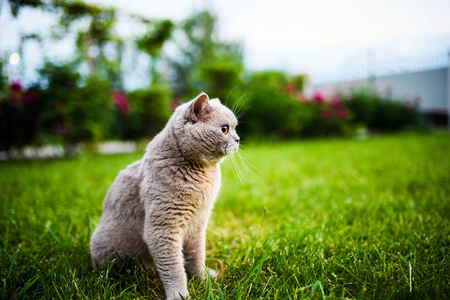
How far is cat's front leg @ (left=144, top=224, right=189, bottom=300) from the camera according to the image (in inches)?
42.3

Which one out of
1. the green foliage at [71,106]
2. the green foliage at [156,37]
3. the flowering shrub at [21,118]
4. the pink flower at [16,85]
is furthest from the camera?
the green foliage at [156,37]

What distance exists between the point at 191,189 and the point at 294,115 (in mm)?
6293

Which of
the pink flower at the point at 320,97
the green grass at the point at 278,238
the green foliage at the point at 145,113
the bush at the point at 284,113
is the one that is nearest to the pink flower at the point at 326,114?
the bush at the point at 284,113

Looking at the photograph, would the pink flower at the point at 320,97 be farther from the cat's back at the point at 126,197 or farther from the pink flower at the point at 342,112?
the cat's back at the point at 126,197

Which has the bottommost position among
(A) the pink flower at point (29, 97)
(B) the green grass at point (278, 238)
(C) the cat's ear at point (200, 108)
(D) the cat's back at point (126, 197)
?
(B) the green grass at point (278, 238)

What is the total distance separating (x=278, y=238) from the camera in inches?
Result: 60.2

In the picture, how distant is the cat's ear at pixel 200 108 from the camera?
113cm

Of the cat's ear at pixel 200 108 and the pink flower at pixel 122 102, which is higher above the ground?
the pink flower at pixel 122 102

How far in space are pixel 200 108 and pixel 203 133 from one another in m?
0.12

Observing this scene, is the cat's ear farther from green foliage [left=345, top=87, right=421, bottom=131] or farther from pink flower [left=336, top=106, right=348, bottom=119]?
green foliage [left=345, top=87, right=421, bottom=131]

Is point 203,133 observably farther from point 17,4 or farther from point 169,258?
point 17,4

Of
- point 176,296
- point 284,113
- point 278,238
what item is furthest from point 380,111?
point 176,296

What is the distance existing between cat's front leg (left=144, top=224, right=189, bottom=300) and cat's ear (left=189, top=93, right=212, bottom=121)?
0.49 meters

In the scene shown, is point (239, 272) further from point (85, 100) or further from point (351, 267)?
point (85, 100)
